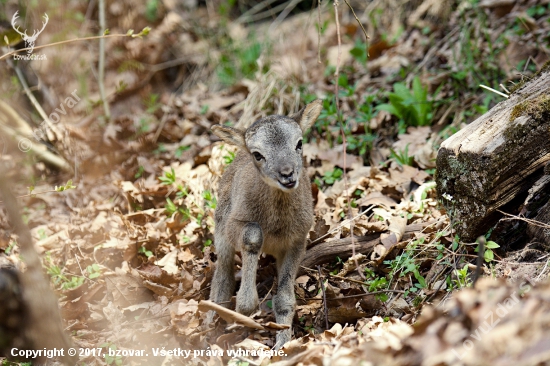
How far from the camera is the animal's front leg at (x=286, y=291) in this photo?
5.57 meters

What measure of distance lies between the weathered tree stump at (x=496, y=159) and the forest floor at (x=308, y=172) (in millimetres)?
415

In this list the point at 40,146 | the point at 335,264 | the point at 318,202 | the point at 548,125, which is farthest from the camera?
the point at 40,146

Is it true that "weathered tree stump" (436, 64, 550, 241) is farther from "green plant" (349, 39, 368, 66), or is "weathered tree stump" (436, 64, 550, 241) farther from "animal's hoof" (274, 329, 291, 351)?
"green plant" (349, 39, 368, 66)

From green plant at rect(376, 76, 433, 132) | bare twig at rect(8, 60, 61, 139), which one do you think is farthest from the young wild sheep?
bare twig at rect(8, 60, 61, 139)

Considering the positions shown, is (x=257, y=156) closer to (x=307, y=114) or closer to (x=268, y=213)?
(x=268, y=213)

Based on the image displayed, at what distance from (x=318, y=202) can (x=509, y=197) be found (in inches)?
120

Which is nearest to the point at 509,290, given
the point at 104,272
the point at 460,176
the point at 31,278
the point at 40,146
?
the point at 460,176

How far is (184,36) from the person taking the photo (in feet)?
45.4

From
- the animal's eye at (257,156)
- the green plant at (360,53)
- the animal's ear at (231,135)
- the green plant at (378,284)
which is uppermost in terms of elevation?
the green plant at (360,53)

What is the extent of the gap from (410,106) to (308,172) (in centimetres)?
191

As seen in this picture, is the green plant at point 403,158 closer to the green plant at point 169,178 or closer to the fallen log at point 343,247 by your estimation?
the fallen log at point 343,247

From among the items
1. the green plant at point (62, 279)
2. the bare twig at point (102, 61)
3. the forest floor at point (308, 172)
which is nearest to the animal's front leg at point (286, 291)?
the forest floor at point (308, 172)

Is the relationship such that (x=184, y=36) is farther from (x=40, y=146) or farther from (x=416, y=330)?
(x=416, y=330)

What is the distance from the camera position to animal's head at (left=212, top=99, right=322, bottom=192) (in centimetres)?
551
